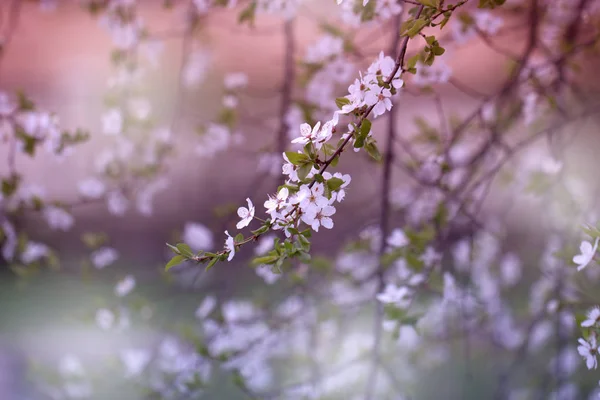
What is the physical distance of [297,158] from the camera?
744mm

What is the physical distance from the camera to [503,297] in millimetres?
1908

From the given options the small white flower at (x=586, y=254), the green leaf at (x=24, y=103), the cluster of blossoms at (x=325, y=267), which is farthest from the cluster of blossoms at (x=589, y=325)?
the green leaf at (x=24, y=103)

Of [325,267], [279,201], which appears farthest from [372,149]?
[325,267]

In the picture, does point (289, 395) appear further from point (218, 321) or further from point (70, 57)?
point (70, 57)

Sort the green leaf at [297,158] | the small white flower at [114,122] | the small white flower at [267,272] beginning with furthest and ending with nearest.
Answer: the small white flower at [114,122] < the small white flower at [267,272] < the green leaf at [297,158]

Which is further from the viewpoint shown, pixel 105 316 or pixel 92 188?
pixel 92 188

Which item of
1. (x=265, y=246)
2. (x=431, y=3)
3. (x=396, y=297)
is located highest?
(x=265, y=246)

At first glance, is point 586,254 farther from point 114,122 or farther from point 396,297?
point 114,122

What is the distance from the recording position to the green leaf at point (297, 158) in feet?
2.42

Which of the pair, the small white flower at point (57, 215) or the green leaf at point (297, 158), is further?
the small white flower at point (57, 215)

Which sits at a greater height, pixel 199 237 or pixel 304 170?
pixel 199 237

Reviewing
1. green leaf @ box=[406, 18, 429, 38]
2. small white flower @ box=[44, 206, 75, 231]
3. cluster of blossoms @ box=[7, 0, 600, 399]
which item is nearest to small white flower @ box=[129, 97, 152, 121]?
cluster of blossoms @ box=[7, 0, 600, 399]

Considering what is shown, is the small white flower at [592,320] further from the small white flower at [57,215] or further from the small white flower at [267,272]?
the small white flower at [57,215]

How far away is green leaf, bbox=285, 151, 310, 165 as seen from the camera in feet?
2.42
